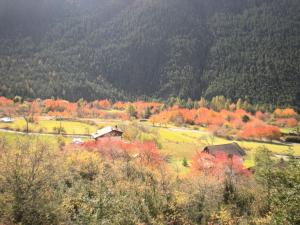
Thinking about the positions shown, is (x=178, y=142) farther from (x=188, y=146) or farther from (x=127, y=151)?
(x=127, y=151)

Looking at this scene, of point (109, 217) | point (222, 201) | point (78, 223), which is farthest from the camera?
point (222, 201)

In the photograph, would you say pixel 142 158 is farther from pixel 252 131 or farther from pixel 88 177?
pixel 252 131

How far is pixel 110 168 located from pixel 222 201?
59.4ft

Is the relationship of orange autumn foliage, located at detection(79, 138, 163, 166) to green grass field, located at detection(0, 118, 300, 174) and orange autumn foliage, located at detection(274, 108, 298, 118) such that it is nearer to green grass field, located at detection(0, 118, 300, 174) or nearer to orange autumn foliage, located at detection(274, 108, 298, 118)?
green grass field, located at detection(0, 118, 300, 174)

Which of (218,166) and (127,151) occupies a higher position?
(127,151)

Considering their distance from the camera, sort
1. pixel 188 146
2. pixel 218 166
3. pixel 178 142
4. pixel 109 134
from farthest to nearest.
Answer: pixel 178 142 < pixel 188 146 < pixel 109 134 < pixel 218 166

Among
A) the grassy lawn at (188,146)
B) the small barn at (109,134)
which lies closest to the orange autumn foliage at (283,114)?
the grassy lawn at (188,146)

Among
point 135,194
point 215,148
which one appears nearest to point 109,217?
point 135,194

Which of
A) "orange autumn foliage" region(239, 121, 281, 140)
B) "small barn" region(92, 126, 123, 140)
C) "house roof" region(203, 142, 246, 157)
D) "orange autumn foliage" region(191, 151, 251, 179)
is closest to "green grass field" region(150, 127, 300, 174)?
"house roof" region(203, 142, 246, 157)

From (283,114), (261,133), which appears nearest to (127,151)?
(261,133)

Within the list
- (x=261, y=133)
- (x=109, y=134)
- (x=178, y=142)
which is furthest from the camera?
(x=261, y=133)

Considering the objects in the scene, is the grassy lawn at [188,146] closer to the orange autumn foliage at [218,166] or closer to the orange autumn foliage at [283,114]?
the orange autumn foliage at [218,166]

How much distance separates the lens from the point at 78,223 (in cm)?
2942

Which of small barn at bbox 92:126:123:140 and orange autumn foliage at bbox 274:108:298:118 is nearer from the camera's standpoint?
small barn at bbox 92:126:123:140
